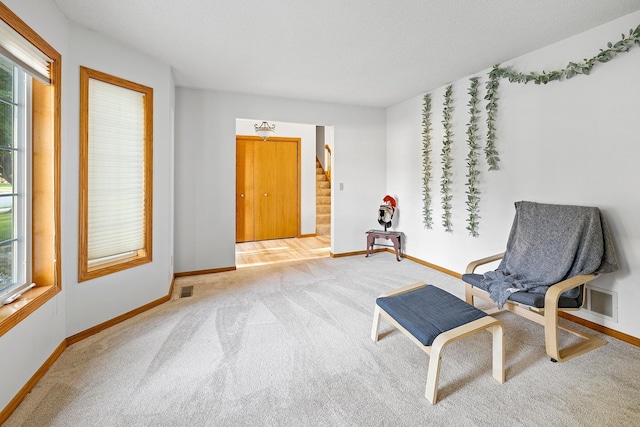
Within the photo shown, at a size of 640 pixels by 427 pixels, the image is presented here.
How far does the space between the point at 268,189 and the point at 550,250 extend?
5.09m

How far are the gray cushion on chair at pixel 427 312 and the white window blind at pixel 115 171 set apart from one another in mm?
2304

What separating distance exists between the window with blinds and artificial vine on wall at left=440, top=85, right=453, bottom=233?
135 inches

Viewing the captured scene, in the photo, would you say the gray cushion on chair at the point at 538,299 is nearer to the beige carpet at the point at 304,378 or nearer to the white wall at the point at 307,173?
the beige carpet at the point at 304,378

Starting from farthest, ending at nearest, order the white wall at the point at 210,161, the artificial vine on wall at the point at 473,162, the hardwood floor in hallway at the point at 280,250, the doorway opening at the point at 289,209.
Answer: the doorway opening at the point at 289,209 → the hardwood floor in hallway at the point at 280,250 → the white wall at the point at 210,161 → the artificial vine on wall at the point at 473,162

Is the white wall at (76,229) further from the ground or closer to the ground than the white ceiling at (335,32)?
closer to the ground

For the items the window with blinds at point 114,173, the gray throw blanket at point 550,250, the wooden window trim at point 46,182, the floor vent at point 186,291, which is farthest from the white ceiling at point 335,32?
the floor vent at point 186,291

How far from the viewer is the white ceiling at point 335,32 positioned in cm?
205

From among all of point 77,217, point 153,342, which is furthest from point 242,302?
point 77,217

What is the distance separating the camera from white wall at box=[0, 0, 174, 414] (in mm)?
1666

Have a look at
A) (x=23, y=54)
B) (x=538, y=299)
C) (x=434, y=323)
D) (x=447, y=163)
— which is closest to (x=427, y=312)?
(x=434, y=323)

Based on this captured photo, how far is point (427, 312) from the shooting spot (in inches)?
76.0

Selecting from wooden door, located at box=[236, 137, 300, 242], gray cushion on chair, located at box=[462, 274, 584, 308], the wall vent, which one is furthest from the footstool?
wooden door, located at box=[236, 137, 300, 242]

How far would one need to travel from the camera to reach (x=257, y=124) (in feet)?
20.4

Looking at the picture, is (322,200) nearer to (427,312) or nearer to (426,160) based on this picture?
(426,160)
